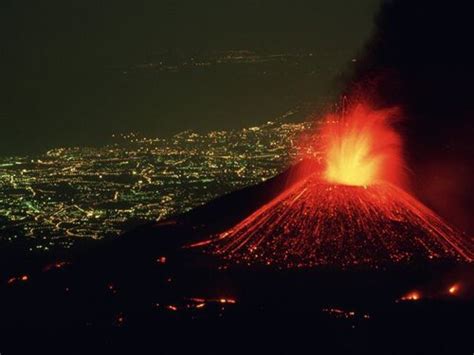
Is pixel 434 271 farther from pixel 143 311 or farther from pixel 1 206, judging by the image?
pixel 1 206

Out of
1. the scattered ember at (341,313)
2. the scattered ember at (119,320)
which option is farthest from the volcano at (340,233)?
the scattered ember at (119,320)

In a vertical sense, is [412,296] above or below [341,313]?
above

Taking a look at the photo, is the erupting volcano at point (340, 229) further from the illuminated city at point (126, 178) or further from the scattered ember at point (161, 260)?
the illuminated city at point (126, 178)

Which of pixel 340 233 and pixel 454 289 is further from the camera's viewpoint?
pixel 340 233

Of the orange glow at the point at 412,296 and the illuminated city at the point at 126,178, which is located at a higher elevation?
the illuminated city at the point at 126,178

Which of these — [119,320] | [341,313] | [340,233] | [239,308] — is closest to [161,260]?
[119,320]

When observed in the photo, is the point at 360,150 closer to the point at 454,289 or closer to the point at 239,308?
the point at 454,289

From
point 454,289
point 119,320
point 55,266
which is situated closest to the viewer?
point 454,289

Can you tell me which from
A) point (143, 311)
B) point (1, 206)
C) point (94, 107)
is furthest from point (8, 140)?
point (143, 311)
